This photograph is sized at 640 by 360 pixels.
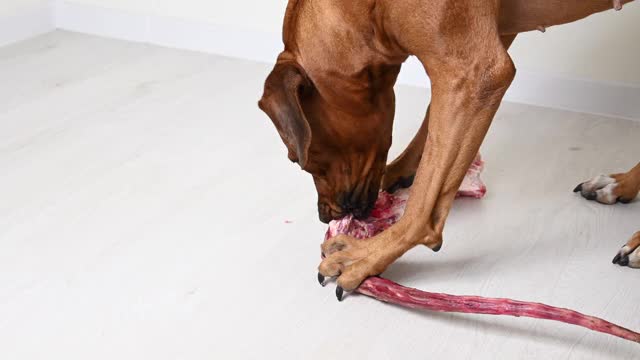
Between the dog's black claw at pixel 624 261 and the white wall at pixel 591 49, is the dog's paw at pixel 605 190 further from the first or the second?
the white wall at pixel 591 49

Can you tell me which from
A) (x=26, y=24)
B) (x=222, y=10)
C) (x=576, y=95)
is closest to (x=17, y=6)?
(x=26, y=24)

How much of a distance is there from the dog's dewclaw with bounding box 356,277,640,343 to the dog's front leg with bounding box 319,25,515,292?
0.16 ft

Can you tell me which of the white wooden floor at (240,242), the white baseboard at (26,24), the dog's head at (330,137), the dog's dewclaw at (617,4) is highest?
the dog's dewclaw at (617,4)

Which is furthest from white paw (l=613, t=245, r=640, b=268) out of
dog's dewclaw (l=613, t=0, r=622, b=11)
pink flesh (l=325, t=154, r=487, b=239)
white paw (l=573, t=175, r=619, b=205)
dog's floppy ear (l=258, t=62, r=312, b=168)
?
dog's floppy ear (l=258, t=62, r=312, b=168)

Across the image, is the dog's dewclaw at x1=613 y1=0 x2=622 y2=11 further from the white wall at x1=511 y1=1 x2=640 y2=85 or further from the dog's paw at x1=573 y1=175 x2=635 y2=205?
the white wall at x1=511 y1=1 x2=640 y2=85

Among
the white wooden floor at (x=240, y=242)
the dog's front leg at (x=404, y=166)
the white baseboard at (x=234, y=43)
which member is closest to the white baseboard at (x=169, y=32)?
the white baseboard at (x=234, y=43)

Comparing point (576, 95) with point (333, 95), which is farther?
point (576, 95)

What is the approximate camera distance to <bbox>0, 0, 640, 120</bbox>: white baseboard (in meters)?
3.07

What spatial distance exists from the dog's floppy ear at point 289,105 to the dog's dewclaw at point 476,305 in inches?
13.0

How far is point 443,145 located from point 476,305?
34 centimetres

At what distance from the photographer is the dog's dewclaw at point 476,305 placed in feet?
5.29

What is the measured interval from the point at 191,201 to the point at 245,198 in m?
0.16

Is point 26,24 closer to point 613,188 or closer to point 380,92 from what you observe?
point 380,92

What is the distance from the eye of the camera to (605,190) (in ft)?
7.48
